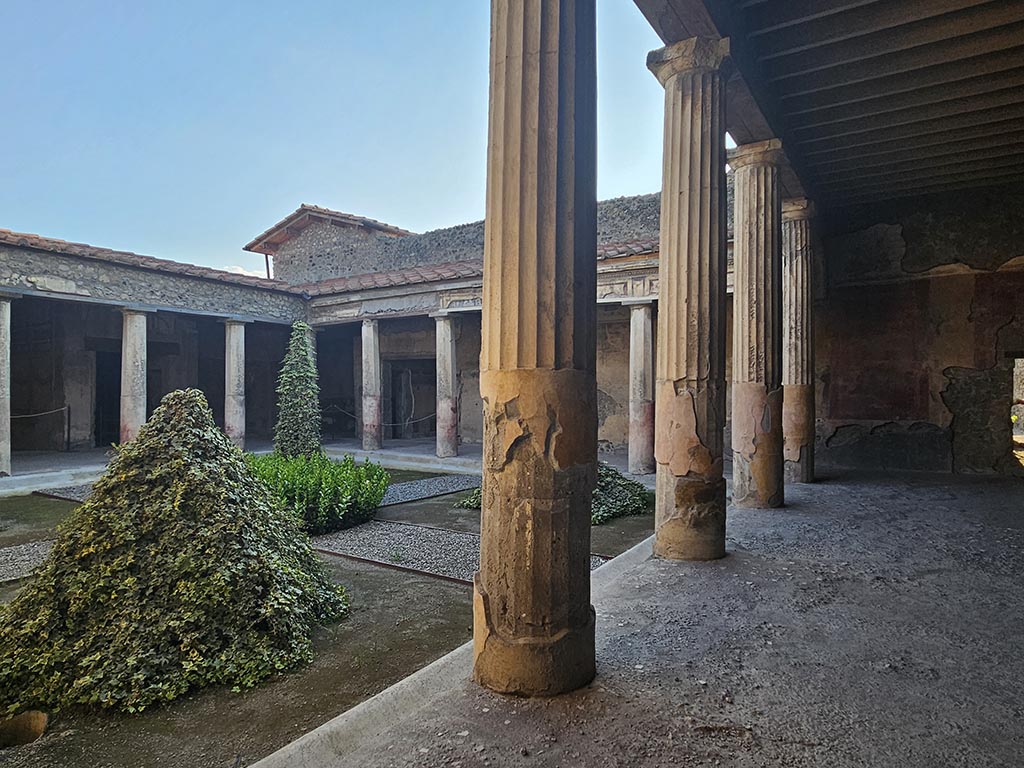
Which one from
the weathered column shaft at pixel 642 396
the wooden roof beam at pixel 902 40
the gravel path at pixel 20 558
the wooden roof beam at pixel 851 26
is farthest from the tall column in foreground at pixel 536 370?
the weathered column shaft at pixel 642 396

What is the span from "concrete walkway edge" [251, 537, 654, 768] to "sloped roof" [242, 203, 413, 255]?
14999mm

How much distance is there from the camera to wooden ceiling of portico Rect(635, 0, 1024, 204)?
443 centimetres

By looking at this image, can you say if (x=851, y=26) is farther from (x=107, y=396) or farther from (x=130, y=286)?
(x=107, y=396)

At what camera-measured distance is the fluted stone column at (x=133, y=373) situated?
1088cm

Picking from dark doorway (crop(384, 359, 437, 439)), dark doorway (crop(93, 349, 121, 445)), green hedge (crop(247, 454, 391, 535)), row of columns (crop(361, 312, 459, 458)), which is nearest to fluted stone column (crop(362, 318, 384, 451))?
row of columns (crop(361, 312, 459, 458))

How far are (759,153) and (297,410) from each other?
8652 millimetres

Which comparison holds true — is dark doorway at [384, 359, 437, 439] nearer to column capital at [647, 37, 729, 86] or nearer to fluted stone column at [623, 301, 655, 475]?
fluted stone column at [623, 301, 655, 475]

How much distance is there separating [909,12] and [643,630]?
15.2 feet

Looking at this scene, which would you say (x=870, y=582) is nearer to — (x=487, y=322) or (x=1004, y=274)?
(x=487, y=322)

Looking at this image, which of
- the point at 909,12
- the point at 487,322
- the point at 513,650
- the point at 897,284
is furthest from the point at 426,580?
the point at 897,284

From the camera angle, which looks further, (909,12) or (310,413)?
(310,413)

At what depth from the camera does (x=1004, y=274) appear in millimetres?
8461

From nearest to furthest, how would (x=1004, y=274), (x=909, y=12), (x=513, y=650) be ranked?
(x=513, y=650) → (x=909, y=12) → (x=1004, y=274)

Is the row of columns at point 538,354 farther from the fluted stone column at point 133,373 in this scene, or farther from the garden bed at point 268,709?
the fluted stone column at point 133,373
